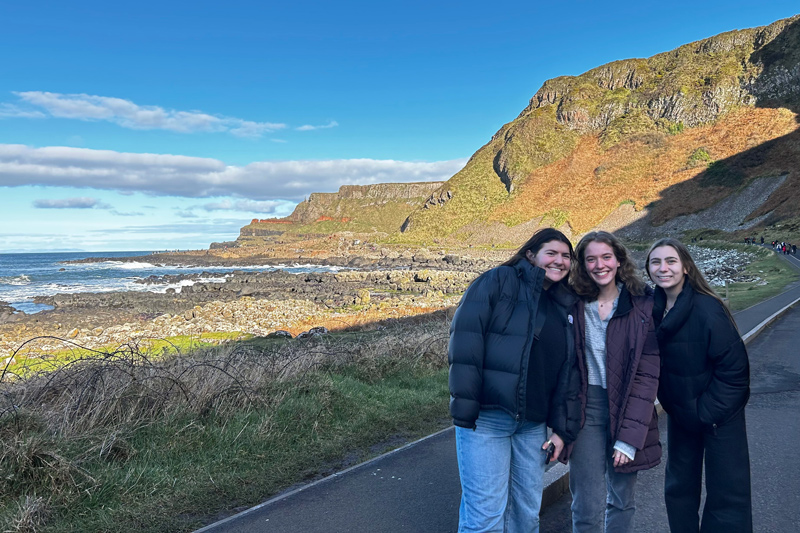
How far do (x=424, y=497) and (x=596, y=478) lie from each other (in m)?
1.69

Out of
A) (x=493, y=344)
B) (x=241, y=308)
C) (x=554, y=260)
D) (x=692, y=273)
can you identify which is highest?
(x=554, y=260)

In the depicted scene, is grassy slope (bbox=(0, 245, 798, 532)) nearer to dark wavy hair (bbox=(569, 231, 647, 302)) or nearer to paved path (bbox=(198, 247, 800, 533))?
paved path (bbox=(198, 247, 800, 533))

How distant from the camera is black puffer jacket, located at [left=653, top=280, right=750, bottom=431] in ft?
8.57

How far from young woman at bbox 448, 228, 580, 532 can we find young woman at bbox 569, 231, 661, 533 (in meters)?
0.14

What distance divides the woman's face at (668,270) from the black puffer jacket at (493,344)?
76 cm

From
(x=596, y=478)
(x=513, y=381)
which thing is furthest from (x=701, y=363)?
(x=513, y=381)

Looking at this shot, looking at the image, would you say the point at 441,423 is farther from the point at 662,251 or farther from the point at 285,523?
the point at 662,251

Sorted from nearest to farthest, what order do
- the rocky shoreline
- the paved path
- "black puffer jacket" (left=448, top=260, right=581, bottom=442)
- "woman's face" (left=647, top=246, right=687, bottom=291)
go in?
"black puffer jacket" (left=448, top=260, right=581, bottom=442), "woman's face" (left=647, top=246, right=687, bottom=291), the paved path, the rocky shoreline

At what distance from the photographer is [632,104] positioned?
112000 millimetres

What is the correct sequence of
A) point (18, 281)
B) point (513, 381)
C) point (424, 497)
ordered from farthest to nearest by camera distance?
point (18, 281), point (424, 497), point (513, 381)

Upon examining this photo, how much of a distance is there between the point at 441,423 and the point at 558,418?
→ 11.9 ft

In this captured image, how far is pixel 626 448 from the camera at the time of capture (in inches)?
106

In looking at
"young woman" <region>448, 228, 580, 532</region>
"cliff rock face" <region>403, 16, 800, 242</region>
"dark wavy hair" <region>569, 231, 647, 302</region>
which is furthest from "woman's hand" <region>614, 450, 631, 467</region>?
"cliff rock face" <region>403, 16, 800, 242</region>

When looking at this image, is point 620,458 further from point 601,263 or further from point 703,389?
point 601,263
